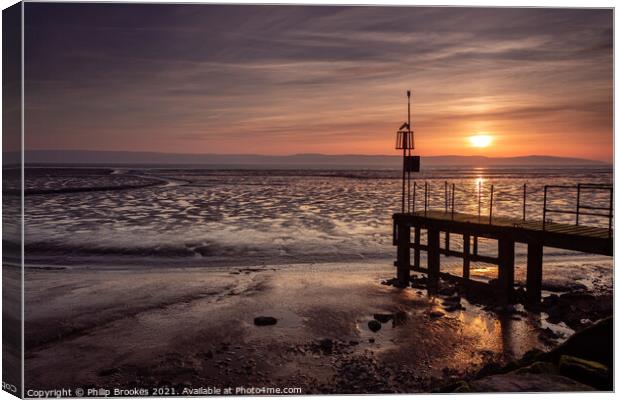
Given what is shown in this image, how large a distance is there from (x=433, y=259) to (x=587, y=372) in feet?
18.0

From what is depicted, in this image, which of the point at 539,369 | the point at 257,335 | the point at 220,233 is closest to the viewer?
the point at 539,369

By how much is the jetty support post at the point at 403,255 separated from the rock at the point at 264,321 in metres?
3.89

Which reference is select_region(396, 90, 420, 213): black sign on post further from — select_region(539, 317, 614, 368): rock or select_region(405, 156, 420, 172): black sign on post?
select_region(539, 317, 614, 368): rock

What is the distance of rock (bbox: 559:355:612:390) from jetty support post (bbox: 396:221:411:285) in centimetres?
574

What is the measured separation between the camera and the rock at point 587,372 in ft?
21.5

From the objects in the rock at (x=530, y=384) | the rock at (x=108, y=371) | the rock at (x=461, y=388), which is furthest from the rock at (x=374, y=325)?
the rock at (x=108, y=371)

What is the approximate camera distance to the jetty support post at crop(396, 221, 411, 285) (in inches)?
487

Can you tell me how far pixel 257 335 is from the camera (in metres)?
8.91

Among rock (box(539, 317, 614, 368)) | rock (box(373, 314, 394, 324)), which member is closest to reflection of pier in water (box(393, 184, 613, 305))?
rock (box(539, 317, 614, 368))

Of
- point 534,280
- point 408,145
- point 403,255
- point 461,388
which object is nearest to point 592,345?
point 461,388

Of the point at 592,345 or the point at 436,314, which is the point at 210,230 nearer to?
the point at 436,314

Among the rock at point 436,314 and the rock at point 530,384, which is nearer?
the rock at point 530,384

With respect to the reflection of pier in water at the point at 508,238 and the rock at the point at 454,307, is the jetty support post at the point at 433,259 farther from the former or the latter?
the rock at the point at 454,307

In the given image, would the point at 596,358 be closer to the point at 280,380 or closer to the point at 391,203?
the point at 280,380
